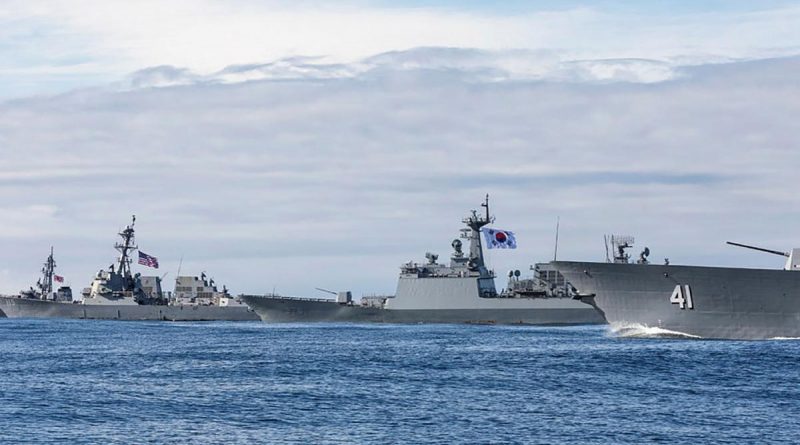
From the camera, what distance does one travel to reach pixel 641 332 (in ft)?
153

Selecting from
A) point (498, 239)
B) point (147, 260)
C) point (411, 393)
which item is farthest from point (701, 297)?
point (147, 260)

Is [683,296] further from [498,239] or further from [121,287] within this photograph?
[121,287]

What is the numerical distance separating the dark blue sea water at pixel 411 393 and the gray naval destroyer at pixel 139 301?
48422 millimetres

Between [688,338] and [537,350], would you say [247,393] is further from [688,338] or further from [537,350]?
[688,338]

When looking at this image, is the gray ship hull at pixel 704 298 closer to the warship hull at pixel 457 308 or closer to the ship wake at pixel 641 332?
the ship wake at pixel 641 332

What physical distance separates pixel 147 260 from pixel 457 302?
28.6 metres

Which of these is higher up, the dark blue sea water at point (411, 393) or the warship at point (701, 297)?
the warship at point (701, 297)

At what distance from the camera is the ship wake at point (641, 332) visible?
45.6m

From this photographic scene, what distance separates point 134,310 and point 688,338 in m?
65.8

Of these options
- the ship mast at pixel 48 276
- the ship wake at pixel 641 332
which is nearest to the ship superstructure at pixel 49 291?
the ship mast at pixel 48 276

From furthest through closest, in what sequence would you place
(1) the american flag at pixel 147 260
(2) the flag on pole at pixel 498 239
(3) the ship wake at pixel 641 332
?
(1) the american flag at pixel 147 260 → (2) the flag on pole at pixel 498 239 → (3) the ship wake at pixel 641 332

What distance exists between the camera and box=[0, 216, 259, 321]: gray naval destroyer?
9844cm

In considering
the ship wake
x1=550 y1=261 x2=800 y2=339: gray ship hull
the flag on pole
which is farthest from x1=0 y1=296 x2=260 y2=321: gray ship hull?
x1=550 y1=261 x2=800 y2=339: gray ship hull

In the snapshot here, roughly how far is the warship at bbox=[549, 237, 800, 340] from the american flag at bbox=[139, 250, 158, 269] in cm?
5215
